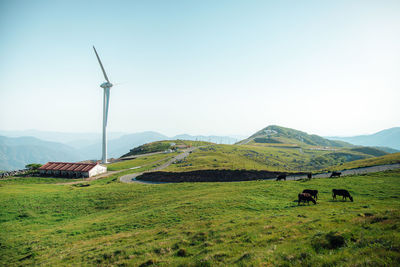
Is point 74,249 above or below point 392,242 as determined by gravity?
below

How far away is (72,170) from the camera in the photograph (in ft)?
290

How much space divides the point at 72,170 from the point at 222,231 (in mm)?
92519

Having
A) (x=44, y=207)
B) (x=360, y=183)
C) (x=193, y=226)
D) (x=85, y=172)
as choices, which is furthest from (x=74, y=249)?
(x=85, y=172)

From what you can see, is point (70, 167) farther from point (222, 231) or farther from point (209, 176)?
point (222, 231)

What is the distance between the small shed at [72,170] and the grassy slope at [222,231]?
45.2m

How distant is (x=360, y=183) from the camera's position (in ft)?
124

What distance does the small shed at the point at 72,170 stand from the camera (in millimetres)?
87062

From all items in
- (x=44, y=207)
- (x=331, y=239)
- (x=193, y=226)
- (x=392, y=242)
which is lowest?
(x=44, y=207)

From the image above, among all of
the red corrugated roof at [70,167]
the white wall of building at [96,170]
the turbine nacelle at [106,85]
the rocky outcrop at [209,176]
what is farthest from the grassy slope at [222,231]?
the turbine nacelle at [106,85]

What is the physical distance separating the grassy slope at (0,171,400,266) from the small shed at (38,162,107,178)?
4518 centimetres

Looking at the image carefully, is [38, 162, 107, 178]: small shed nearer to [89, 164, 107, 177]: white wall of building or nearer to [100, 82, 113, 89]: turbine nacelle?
[89, 164, 107, 177]: white wall of building

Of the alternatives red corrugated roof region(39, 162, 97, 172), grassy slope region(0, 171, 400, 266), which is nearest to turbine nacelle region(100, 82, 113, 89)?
red corrugated roof region(39, 162, 97, 172)

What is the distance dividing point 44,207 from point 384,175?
73.9 metres

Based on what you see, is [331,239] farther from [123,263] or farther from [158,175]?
[158,175]
